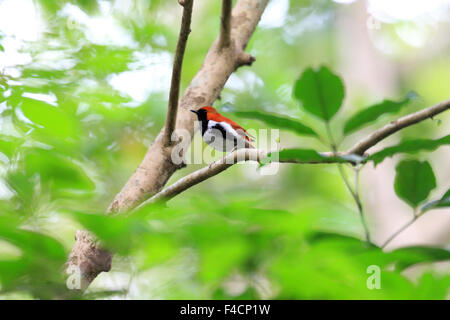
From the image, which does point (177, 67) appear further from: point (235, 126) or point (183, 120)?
point (235, 126)

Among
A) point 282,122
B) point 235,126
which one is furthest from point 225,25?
point 282,122

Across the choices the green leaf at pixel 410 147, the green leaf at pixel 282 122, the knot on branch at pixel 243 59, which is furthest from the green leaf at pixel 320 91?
the knot on branch at pixel 243 59

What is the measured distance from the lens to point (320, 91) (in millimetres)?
1104

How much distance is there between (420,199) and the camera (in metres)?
1.20

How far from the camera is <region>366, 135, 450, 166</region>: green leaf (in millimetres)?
1016

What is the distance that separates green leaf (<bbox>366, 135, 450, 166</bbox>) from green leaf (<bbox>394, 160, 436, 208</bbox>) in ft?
0.35

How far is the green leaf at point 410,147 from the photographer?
1016 millimetres

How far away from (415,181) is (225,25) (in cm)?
162

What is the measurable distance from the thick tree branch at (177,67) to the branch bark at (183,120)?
42 mm

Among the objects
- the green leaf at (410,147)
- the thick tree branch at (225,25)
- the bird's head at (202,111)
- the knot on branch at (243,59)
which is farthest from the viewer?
the knot on branch at (243,59)

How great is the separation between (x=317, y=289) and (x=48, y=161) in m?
0.66

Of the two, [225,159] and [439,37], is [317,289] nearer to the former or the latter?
[225,159]

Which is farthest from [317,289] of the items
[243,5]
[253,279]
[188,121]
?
[243,5]

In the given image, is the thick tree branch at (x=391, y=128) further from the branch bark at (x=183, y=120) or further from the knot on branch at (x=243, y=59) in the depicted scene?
the knot on branch at (x=243, y=59)
